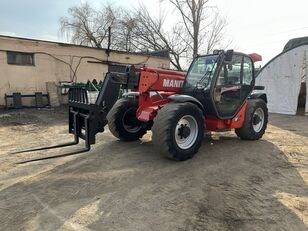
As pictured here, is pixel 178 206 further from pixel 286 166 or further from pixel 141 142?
pixel 141 142

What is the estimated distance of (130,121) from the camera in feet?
22.3

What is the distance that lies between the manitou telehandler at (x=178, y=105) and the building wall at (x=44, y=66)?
872 centimetres

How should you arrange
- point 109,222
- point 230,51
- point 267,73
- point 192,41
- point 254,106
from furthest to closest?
1. point 192,41
2. point 267,73
3. point 254,106
4. point 230,51
5. point 109,222

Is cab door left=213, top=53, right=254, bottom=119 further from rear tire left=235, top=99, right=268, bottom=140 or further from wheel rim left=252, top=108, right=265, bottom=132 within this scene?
→ wheel rim left=252, top=108, right=265, bottom=132

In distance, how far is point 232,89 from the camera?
6.51 m

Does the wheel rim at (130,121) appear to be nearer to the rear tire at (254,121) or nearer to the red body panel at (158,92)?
the red body panel at (158,92)

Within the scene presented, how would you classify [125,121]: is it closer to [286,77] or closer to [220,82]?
[220,82]

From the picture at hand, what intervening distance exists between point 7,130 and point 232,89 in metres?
6.73

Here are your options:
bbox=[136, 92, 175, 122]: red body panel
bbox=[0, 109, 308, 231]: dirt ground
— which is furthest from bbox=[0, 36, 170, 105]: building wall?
bbox=[136, 92, 175, 122]: red body panel

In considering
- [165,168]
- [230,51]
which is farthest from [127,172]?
[230,51]

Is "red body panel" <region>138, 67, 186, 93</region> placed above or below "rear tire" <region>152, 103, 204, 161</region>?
above

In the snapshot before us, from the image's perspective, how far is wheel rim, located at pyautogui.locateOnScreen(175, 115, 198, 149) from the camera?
5.36 m

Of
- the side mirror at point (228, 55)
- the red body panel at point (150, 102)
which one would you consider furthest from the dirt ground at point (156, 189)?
the side mirror at point (228, 55)

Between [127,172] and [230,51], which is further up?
[230,51]
